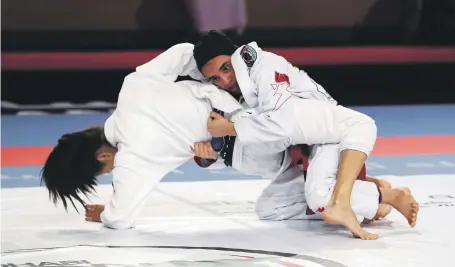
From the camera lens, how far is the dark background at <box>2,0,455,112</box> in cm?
662

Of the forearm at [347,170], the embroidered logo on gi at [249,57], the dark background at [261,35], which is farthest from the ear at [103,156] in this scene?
the dark background at [261,35]

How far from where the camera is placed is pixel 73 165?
3020 millimetres

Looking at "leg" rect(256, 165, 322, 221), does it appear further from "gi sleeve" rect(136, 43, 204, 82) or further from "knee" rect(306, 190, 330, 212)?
"gi sleeve" rect(136, 43, 204, 82)

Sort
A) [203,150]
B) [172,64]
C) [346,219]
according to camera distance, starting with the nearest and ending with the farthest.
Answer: [346,219]
[203,150]
[172,64]

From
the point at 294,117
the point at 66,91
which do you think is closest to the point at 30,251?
the point at 294,117

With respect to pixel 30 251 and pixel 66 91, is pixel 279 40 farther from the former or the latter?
pixel 30 251

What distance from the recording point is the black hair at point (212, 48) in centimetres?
302

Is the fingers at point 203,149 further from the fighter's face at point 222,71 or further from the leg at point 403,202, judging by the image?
the leg at point 403,202

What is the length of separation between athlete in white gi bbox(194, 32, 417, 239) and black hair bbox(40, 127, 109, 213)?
45 centimetres

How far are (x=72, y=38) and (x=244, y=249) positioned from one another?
14.2ft

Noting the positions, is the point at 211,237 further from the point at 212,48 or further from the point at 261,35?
the point at 261,35

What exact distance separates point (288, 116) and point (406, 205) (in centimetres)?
55

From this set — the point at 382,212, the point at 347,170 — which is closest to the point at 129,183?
the point at 347,170

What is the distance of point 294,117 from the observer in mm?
2924
